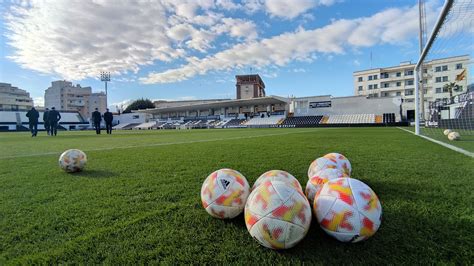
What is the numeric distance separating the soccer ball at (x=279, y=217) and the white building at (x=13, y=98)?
328 feet

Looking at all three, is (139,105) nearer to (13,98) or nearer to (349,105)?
(13,98)

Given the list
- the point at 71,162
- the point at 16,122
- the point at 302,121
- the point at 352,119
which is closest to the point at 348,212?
the point at 71,162

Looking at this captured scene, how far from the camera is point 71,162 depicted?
4.86 metres

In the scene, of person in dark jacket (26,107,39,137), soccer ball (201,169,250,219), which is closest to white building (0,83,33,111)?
person in dark jacket (26,107,39,137)

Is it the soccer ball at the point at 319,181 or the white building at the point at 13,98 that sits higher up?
the white building at the point at 13,98

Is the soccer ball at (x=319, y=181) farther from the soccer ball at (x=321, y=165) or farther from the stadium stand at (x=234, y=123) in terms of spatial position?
the stadium stand at (x=234, y=123)

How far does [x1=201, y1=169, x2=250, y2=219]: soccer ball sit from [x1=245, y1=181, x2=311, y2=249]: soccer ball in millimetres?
426

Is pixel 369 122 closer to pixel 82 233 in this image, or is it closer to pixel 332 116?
pixel 332 116

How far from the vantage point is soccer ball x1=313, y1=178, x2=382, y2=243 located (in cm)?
199

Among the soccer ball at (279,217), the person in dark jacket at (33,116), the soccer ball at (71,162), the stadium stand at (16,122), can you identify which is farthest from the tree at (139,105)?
the soccer ball at (279,217)

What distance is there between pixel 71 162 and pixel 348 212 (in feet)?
16.1

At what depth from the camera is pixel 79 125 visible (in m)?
62.6

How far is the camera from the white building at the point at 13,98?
258ft

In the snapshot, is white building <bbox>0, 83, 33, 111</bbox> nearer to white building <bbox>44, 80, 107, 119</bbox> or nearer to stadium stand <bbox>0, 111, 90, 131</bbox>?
white building <bbox>44, 80, 107, 119</bbox>
